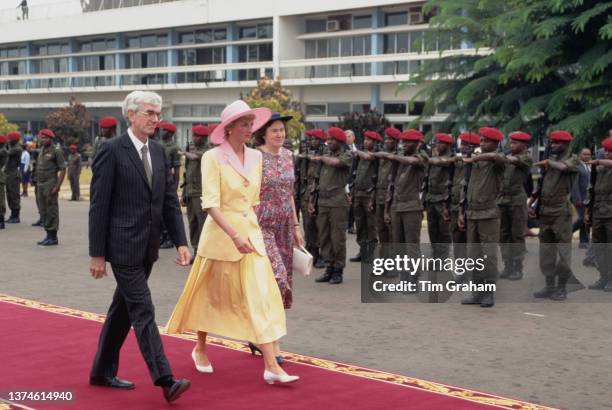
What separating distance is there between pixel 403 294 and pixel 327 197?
1554 millimetres

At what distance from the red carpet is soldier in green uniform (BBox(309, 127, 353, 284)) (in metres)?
3.70

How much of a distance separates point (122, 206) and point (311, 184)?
297 inches

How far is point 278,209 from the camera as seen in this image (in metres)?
7.09

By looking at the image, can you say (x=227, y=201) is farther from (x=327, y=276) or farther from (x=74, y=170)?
(x=74, y=170)

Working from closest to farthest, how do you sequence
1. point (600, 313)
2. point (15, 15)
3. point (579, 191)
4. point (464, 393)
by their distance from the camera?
point (464, 393), point (600, 313), point (579, 191), point (15, 15)

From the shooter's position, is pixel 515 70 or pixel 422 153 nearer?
pixel 422 153

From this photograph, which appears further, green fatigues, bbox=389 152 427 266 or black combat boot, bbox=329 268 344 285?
black combat boot, bbox=329 268 344 285

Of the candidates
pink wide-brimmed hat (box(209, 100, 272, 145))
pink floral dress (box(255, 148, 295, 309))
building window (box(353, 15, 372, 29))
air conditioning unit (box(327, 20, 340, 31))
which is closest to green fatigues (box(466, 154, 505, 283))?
pink floral dress (box(255, 148, 295, 309))

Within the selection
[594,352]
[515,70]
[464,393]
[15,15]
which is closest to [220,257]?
[464,393]

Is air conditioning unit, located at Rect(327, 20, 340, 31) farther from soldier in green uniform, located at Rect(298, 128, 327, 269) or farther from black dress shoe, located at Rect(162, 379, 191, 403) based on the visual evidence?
black dress shoe, located at Rect(162, 379, 191, 403)

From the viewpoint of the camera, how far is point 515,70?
63.8 ft

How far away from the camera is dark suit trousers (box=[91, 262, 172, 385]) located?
5.57 metres

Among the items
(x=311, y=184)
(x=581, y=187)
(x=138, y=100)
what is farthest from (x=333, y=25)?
A: (x=138, y=100)

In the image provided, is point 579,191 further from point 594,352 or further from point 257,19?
point 257,19
